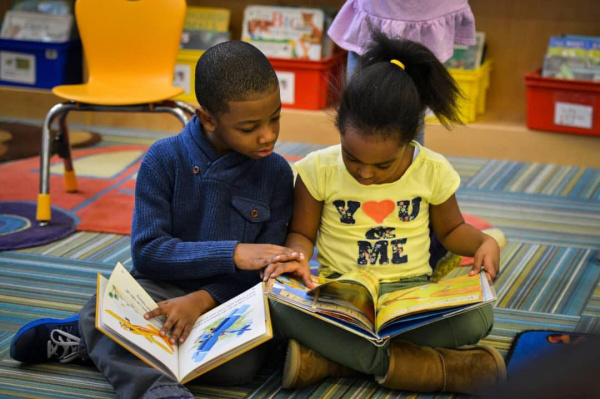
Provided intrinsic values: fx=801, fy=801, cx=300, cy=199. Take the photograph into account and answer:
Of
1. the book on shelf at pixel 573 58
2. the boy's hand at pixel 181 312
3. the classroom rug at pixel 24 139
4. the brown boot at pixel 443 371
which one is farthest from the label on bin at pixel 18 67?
the brown boot at pixel 443 371

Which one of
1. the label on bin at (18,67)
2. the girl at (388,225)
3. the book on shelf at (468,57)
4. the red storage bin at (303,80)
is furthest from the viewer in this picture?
the label on bin at (18,67)

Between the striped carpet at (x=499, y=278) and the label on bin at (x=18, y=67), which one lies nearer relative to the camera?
the striped carpet at (x=499, y=278)

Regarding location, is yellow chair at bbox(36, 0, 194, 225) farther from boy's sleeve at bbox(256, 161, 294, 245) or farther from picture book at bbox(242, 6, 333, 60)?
boy's sleeve at bbox(256, 161, 294, 245)

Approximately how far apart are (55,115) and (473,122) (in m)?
1.56

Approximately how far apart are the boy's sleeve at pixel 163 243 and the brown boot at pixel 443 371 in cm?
33

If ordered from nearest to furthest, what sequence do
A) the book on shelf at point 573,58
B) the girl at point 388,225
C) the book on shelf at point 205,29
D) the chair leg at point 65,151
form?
1. the girl at point 388,225
2. the chair leg at point 65,151
3. the book on shelf at point 573,58
4. the book on shelf at point 205,29

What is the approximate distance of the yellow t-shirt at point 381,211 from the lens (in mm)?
1459

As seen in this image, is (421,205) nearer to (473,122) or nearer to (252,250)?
(252,250)

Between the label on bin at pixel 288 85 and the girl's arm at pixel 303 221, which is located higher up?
the label on bin at pixel 288 85

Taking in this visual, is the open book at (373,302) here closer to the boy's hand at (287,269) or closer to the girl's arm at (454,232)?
the boy's hand at (287,269)

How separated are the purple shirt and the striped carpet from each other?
0.55 m

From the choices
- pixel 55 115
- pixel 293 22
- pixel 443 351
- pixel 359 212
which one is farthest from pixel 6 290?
pixel 293 22

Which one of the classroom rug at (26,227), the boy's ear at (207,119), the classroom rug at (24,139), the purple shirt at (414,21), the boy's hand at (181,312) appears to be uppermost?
the purple shirt at (414,21)

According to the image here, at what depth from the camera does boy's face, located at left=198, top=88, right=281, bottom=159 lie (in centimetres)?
137
